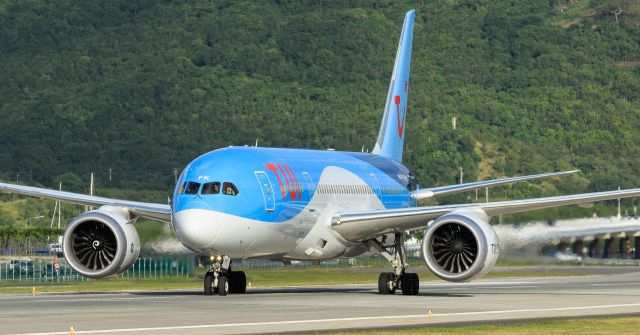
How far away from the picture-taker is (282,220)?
4172cm

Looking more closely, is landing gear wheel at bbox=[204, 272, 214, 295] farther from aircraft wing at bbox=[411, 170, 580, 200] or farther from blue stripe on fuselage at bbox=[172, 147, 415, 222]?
aircraft wing at bbox=[411, 170, 580, 200]

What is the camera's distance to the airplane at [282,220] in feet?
131

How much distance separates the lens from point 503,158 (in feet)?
634

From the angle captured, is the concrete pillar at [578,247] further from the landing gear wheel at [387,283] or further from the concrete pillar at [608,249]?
the landing gear wheel at [387,283]

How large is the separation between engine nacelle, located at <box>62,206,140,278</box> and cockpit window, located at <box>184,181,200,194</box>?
3.41 m

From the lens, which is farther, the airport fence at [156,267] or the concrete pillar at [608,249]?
the concrete pillar at [608,249]

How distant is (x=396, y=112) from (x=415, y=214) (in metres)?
13.8

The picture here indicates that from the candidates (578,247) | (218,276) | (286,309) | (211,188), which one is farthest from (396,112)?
(286,309)

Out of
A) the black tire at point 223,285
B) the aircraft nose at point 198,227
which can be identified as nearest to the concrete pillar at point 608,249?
the black tire at point 223,285

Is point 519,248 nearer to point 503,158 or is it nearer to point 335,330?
point 335,330

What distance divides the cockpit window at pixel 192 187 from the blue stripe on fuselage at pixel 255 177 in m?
0.16

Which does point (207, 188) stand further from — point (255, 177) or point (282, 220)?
point (282, 220)

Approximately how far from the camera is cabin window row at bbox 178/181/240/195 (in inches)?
1561

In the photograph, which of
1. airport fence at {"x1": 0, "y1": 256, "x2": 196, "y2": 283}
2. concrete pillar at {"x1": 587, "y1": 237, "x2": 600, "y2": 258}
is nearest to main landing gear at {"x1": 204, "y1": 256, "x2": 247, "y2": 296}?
airport fence at {"x1": 0, "y1": 256, "x2": 196, "y2": 283}
